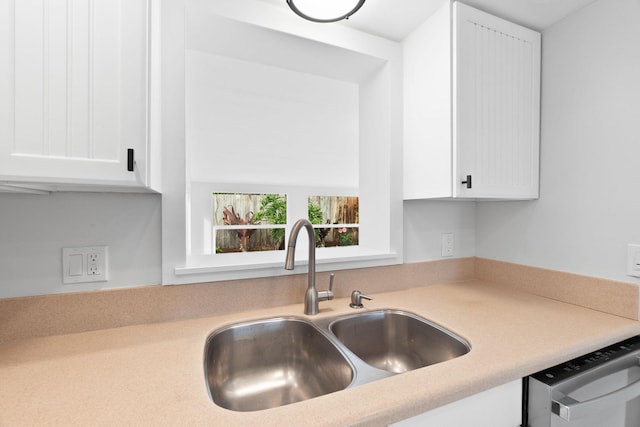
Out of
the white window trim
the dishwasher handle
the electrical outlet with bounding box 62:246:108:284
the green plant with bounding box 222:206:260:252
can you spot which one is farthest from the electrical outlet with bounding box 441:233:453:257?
the green plant with bounding box 222:206:260:252

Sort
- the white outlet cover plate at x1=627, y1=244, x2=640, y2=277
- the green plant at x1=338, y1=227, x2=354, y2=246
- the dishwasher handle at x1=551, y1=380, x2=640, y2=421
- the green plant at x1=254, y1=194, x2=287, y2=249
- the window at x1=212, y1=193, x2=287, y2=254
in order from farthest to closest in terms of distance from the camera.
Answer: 1. the green plant at x1=338, y1=227, x2=354, y2=246
2. the green plant at x1=254, y1=194, x2=287, y2=249
3. the window at x1=212, y1=193, x2=287, y2=254
4. the white outlet cover plate at x1=627, y1=244, x2=640, y2=277
5. the dishwasher handle at x1=551, y1=380, x2=640, y2=421

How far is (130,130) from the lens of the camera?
2.61 feet

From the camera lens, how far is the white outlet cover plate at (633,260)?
109 centimetres

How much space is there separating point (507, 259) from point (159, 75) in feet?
5.87

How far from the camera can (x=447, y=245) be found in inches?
65.1

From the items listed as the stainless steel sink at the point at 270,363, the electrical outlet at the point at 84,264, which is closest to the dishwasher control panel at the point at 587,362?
the stainless steel sink at the point at 270,363

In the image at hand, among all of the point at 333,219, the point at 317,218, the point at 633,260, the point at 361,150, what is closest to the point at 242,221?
the point at 317,218

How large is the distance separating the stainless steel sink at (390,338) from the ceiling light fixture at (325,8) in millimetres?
1115

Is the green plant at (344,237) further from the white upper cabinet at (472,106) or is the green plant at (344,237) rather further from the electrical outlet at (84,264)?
the electrical outlet at (84,264)

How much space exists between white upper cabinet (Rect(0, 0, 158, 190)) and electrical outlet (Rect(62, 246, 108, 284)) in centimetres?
34

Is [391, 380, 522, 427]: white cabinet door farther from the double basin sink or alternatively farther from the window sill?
the window sill

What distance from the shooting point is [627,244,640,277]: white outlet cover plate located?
1095 millimetres

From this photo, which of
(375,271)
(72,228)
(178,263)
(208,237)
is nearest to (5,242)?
(72,228)

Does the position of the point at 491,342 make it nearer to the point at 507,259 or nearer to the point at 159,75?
the point at 507,259
